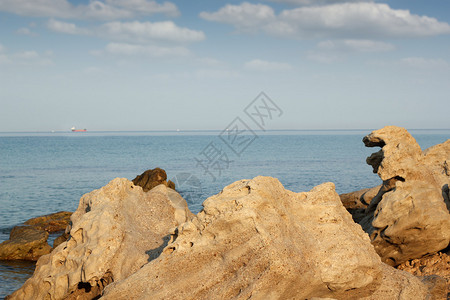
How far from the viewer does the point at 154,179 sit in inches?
1019

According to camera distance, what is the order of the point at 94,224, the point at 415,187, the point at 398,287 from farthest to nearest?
the point at 415,187 < the point at 94,224 < the point at 398,287

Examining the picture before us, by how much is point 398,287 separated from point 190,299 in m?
3.99

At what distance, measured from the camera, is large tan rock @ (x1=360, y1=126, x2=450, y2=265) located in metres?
11.6

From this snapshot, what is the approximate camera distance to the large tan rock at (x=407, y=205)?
11.6m

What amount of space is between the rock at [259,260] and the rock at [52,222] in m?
13.4

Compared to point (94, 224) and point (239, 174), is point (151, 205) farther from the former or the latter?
point (239, 174)

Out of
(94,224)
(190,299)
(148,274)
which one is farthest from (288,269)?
(94,224)

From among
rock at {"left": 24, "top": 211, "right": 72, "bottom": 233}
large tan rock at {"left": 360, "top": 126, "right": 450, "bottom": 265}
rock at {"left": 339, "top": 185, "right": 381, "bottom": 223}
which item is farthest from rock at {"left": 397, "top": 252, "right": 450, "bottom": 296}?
rock at {"left": 24, "top": 211, "right": 72, "bottom": 233}

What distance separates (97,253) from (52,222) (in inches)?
481

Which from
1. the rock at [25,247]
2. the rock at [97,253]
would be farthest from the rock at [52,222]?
the rock at [97,253]

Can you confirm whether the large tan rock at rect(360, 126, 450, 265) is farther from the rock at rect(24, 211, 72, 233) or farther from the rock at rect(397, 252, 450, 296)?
the rock at rect(24, 211, 72, 233)

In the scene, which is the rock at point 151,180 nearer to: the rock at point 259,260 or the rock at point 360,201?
the rock at point 360,201

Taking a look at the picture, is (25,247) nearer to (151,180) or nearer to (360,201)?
(151,180)

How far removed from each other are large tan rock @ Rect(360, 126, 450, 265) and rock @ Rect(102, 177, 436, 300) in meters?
2.94
